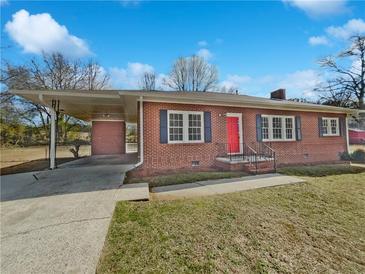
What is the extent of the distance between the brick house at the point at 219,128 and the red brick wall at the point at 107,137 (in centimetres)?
492

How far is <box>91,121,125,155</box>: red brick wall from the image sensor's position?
1433cm

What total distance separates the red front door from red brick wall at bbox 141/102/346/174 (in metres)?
0.34

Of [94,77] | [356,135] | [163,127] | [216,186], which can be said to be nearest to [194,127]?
[163,127]

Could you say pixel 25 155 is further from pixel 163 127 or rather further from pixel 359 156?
pixel 359 156

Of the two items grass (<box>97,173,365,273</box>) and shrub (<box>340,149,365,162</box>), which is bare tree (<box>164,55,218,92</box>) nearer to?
shrub (<box>340,149,365,162</box>)

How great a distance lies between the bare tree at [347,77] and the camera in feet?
68.0

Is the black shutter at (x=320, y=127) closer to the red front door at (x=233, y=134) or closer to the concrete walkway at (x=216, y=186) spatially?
the red front door at (x=233, y=134)

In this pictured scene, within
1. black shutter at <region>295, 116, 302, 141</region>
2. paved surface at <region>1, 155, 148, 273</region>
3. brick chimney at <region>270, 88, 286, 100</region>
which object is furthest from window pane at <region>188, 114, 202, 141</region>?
brick chimney at <region>270, 88, 286, 100</region>

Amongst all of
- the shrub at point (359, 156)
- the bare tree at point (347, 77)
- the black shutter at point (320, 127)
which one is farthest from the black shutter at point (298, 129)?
the bare tree at point (347, 77)

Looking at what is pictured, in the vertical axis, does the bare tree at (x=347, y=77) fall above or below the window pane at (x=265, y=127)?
above

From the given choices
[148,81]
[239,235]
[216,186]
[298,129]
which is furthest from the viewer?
[148,81]

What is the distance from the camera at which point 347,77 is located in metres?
22.0

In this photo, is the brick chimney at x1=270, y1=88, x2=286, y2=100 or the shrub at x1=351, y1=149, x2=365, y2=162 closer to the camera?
the shrub at x1=351, y1=149, x2=365, y2=162

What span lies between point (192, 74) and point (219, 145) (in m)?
23.6
